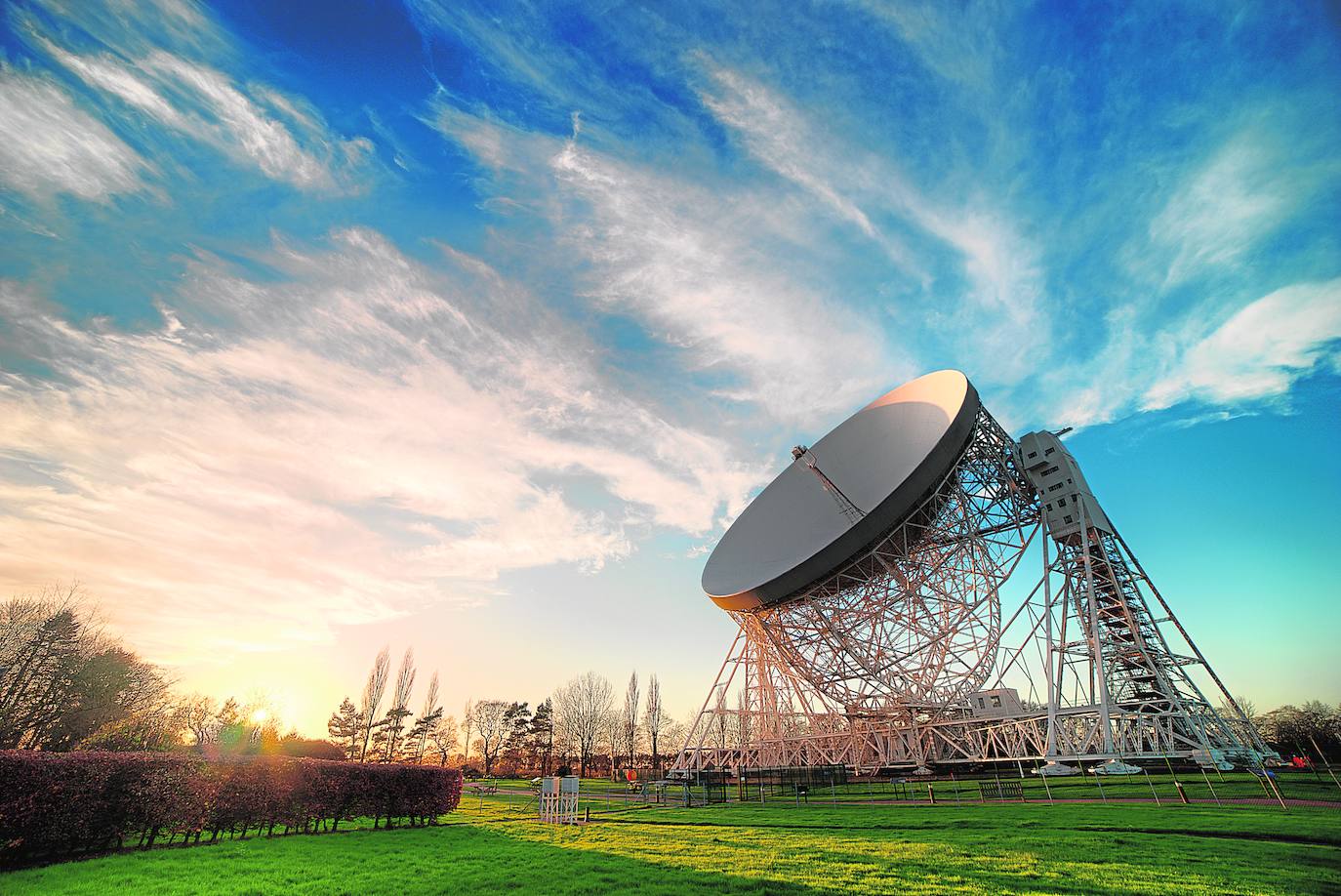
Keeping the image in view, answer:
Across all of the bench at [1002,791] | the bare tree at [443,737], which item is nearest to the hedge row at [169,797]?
the bench at [1002,791]

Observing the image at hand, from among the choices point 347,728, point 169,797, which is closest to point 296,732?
point 347,728

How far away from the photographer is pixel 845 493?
2455cm

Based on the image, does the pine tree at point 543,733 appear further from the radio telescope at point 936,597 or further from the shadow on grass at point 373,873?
the shadow on grass at point 373,873

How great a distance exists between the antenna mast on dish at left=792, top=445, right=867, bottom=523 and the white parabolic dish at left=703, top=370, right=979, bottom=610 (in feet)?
0.58

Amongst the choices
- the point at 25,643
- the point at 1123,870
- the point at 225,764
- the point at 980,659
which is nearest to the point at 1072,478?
the point at 980,659

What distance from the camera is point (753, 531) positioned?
26531 mm

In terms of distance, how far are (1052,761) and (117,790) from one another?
24.9 metres

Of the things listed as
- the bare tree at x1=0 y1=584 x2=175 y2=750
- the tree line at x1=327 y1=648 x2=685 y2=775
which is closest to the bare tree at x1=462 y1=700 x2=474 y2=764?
the tree line at x1=327 y1=648 x2=685 y2=775

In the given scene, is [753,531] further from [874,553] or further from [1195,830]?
[1195,830]

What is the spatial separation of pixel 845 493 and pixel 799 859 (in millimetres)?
17443

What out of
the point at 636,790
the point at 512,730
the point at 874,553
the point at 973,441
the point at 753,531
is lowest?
the point at 636,790

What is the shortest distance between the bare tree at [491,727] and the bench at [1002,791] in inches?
1877

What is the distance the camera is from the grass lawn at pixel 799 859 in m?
6.96

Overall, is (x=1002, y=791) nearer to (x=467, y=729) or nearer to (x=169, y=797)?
(x=169, y=797)
